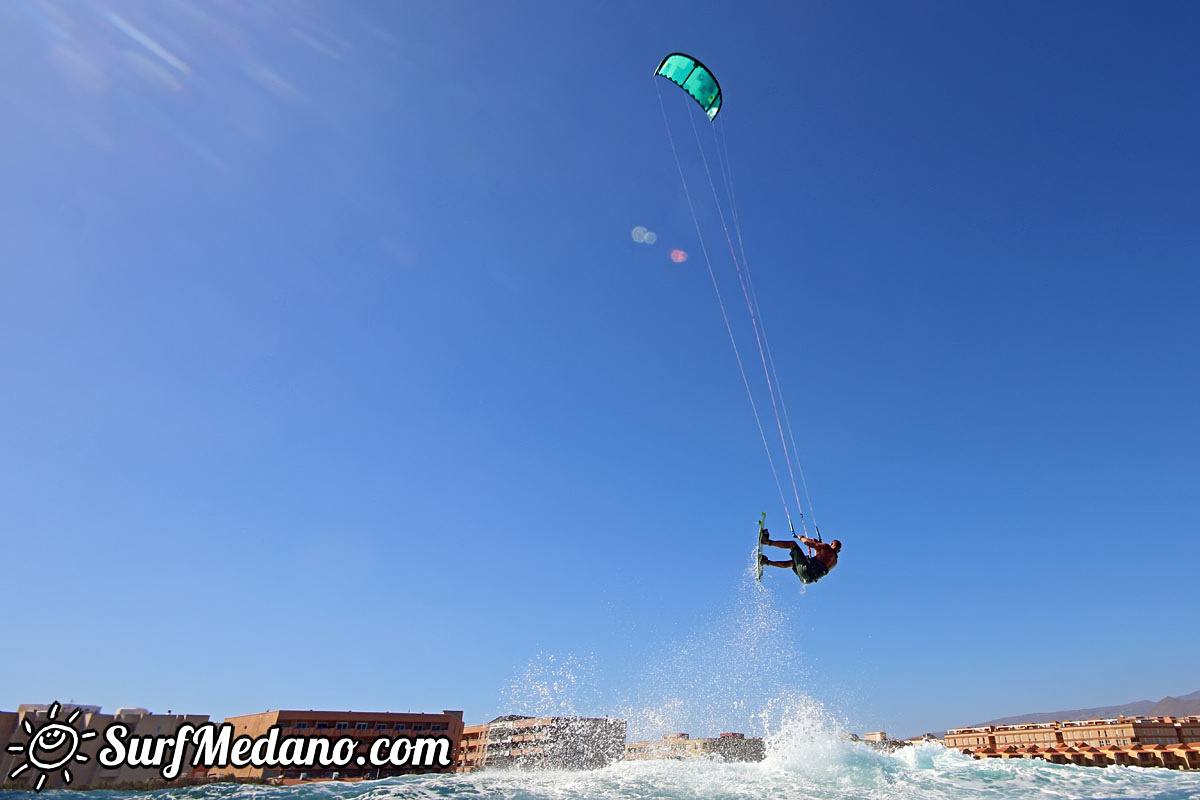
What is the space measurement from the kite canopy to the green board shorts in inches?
383

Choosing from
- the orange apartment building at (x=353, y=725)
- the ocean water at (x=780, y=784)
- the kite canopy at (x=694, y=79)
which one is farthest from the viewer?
the orange apartment building at (x=353, y=725)

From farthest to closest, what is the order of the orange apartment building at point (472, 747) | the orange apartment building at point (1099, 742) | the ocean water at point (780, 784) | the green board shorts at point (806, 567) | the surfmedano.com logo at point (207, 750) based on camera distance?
the orange apartment building at point (472, 747), the orange apartment building at point (1099, 742), the ocean water at point (780, 784), the green board shorts at point (806, 567), the surfmedano.com logo at point (207, 750)

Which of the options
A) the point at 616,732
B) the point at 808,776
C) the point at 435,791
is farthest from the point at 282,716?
the point at 808,776

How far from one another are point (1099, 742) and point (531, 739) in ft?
184

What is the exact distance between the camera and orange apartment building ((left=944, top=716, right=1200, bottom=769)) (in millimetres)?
51250

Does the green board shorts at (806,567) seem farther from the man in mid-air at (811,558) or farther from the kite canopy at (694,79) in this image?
the kite canopy at (694,79)

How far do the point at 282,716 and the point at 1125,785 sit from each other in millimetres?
59242

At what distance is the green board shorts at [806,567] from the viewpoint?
1306cm

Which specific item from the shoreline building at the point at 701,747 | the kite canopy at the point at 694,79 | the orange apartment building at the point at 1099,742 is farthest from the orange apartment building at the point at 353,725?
the kite canopy at the point at 694,79

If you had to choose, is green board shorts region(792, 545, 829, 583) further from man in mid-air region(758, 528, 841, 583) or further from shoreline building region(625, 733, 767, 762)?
shoreline building region(625, 733, 767, 762)

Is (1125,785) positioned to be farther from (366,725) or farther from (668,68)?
(366,725)

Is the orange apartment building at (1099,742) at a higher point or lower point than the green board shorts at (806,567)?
lower

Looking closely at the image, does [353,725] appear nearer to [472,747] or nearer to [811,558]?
[472,747]

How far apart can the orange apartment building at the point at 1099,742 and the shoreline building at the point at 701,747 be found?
2327 cm
